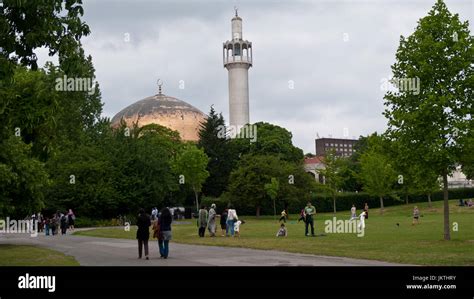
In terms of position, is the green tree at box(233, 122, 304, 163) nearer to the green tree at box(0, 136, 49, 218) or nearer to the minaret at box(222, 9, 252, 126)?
the minaret at box(222, 9, 252, 126)

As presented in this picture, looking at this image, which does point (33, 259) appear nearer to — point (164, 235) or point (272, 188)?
point (164, 235)

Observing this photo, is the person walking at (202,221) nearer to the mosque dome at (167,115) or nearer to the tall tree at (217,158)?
the tall tree at (217,158)

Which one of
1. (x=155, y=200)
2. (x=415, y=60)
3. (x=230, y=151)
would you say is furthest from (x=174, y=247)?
(x=230, y=151)

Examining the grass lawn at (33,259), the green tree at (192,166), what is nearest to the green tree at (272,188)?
the green tree at (192,166)

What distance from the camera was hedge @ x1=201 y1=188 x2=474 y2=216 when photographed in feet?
227

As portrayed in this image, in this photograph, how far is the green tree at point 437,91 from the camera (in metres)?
23.6

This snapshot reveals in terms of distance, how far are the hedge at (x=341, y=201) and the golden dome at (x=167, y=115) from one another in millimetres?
33187

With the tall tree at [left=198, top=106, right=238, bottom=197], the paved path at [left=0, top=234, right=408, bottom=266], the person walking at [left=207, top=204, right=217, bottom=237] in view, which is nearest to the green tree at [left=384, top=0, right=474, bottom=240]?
the paved path at [left=0, top=234, right=408, bottom=266]

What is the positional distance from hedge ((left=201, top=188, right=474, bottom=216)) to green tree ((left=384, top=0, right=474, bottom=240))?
42.4 m

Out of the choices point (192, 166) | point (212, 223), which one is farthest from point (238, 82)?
point (212, 223)

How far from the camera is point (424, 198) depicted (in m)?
81.8

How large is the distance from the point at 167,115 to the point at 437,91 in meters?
83.3
